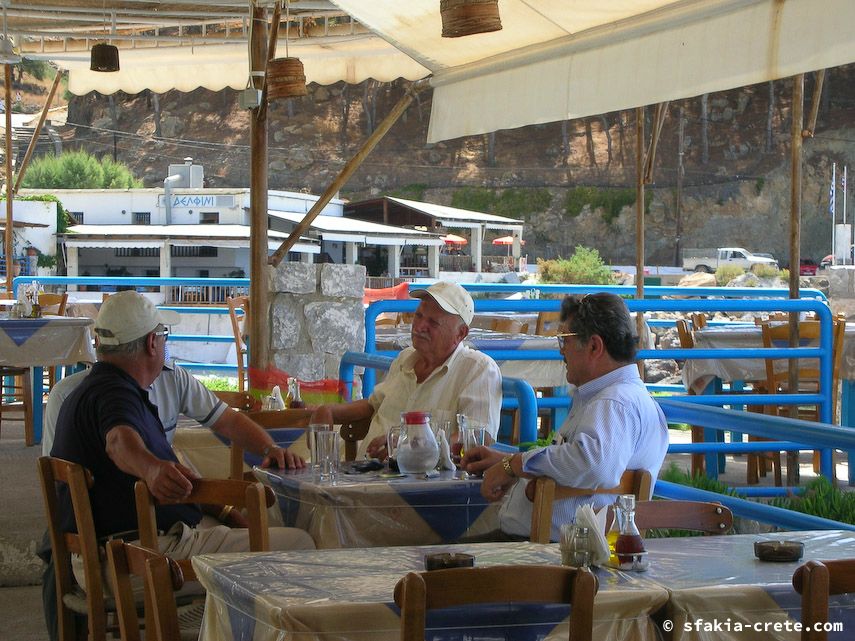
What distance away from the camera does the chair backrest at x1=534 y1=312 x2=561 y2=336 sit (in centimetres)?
843

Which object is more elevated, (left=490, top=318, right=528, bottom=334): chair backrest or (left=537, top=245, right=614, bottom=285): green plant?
(left=537, top=245, right=614, bottom=285): green plant

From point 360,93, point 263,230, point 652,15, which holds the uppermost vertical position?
point 360,93

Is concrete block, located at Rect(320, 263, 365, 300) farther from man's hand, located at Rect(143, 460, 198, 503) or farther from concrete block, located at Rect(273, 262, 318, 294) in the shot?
man's hand, located at Rect(143, 460, 198, 503)

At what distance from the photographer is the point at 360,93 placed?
174ft

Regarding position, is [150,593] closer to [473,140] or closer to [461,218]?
[461,218]

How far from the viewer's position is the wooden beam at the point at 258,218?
6.25 meters

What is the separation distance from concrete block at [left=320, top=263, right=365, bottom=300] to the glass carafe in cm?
377

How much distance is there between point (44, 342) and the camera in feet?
23.1

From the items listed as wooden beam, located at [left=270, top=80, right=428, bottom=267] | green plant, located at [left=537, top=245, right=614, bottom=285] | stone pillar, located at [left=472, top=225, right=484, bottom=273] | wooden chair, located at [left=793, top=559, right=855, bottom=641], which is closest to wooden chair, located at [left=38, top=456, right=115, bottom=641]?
wooden chair, located at [left=793, top=559, right=855, bottom=641]

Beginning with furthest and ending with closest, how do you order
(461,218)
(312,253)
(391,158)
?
(391,158)
(461,218)
(312,253)

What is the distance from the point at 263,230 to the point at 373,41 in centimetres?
229

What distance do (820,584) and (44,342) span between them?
20.1 ft

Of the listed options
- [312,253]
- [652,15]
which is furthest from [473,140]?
[652,15]

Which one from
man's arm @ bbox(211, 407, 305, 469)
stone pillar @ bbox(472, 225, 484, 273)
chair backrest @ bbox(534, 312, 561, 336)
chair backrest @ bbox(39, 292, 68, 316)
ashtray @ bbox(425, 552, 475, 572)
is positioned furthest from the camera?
stone pillar @ bbox(472, 225, 484, 273)
